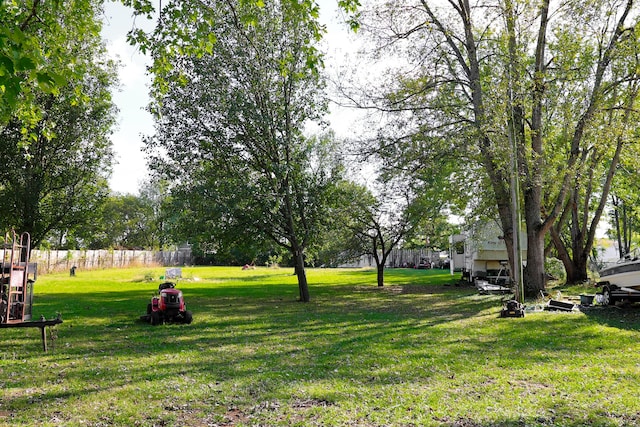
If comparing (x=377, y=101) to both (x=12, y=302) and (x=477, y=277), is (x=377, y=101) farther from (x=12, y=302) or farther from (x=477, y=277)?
(x=477, y=277)

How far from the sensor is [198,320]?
1422 centimetres

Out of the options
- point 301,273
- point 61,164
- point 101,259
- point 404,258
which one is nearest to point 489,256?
point 301,273

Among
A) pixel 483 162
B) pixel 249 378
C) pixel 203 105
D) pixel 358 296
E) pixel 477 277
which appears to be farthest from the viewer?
pixel 477 277

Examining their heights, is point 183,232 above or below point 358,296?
above

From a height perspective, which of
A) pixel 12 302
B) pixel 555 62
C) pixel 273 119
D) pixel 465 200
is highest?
pixel 555 62

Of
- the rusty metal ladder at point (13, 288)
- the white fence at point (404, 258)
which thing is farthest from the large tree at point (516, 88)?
the white fence at point (404, 258)

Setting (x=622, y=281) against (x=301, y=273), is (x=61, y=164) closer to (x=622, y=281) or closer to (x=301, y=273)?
(x=301, y=273)

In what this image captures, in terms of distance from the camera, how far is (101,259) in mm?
48344

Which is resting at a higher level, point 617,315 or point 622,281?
point 622,281

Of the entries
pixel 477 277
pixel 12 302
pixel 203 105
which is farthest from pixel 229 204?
pixel 477 277

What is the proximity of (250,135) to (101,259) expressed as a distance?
113ft

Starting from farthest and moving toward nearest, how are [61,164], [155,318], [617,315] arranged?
1. [61,164]
2. [617,315]
3. [155,318]

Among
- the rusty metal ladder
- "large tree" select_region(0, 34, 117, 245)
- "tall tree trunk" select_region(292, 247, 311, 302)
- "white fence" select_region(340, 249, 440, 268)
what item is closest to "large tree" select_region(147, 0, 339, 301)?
"tall tree trunk" select_region(292, 247, 311, 302)

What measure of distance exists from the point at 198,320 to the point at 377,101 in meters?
9.84
